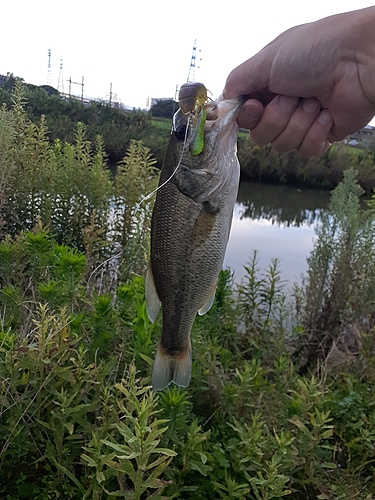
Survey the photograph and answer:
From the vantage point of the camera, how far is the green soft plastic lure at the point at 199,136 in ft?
5.93

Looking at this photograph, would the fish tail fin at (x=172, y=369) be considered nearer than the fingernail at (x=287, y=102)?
Yes

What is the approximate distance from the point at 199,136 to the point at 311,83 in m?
0.73

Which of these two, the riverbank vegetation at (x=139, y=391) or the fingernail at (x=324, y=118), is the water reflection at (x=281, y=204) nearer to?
the riverbank vegetation at (x=139, y=391)

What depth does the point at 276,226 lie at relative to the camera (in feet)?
42.9

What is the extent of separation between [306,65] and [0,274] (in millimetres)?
2742

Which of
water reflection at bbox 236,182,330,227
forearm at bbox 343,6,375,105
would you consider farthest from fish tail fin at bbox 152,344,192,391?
water reflection at bbox 236,182,330,227

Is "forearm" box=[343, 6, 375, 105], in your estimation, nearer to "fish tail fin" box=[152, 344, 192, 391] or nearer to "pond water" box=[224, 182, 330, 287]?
"fish tail fin" box=[152, 344, 192, 391]

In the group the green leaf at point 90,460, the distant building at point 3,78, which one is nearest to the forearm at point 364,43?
the green leaf at point 90,460

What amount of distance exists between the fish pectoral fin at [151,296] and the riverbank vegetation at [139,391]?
30 cm

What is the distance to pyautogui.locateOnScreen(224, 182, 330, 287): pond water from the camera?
9203mm

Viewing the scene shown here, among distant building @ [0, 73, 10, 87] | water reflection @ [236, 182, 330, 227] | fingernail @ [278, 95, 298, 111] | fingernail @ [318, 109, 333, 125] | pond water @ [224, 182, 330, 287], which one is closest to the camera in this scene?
fingernail @ [278, 95, 298, 111]

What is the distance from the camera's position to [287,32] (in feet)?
7.04

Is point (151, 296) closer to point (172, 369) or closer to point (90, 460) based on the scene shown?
point (172, 369)

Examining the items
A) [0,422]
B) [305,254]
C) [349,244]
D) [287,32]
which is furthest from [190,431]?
[305,254]
